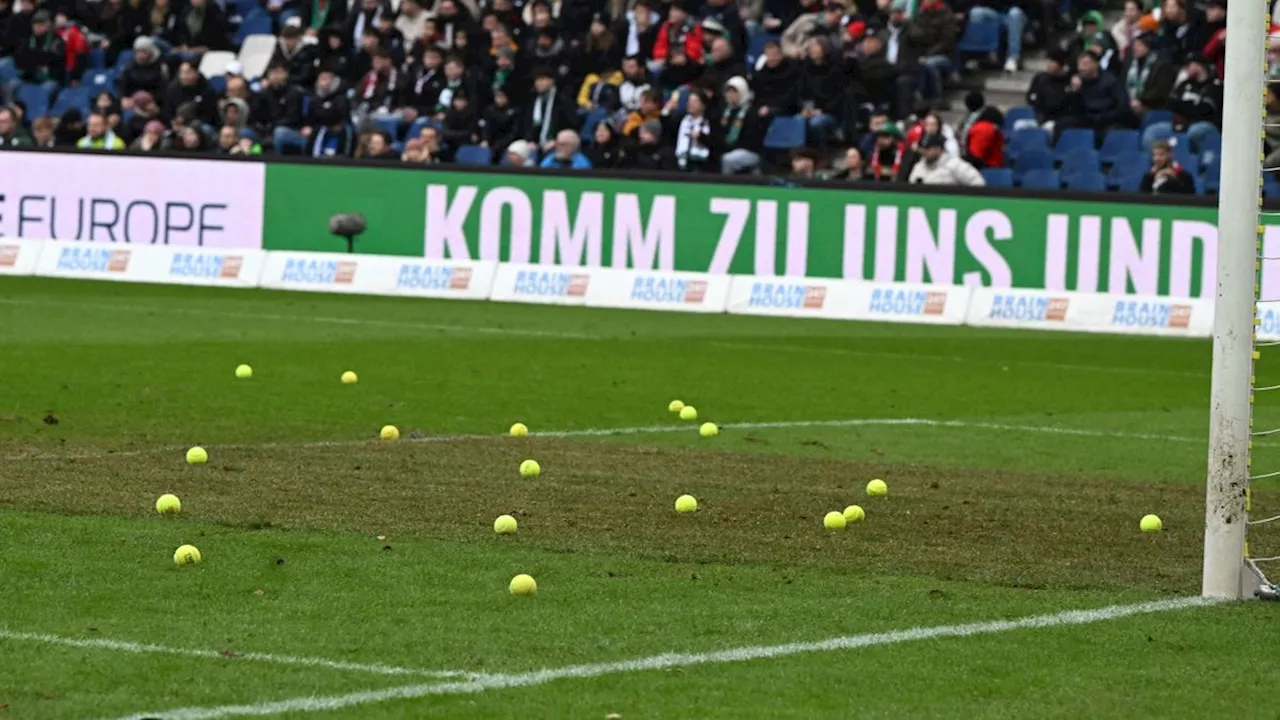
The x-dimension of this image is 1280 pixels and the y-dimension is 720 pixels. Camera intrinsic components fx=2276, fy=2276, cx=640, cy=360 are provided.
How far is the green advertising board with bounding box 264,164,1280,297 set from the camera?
82.6ft

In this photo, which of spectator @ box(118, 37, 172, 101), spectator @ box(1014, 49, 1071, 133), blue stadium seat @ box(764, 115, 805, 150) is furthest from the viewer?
spectator @ box(118, 37, 172, 101)

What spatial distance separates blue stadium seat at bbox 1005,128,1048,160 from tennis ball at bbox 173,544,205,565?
20.6 meters

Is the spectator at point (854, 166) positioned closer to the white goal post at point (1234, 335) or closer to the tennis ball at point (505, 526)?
the tennis ball at point (505, 526)

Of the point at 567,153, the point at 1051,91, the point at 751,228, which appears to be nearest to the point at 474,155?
the point at 567,153

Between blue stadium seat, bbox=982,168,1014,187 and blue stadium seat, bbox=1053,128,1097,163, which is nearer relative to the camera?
blue stadium seat, bbox=982,168,1014,187

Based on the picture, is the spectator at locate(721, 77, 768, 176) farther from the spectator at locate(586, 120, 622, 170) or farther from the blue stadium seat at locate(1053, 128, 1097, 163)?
the blue stadium seat at locate(1053, 128, 1097, 163)

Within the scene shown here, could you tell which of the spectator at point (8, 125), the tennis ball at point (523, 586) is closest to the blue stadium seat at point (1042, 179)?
the spectator at point (8, 125)

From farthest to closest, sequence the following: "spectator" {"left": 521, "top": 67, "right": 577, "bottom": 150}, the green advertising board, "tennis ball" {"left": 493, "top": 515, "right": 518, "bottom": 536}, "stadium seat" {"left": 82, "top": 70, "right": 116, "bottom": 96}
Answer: "stadium seat" {"left": 82, "top": 70, "right": 116, "bottom": 96} < "spectator" {"left": 521, "top": 67, "right": 577, "bottom": 150} < the green advertising board < "tennis ball" {"left": 493, "top": 515, "right": 518, "bottom": 536}

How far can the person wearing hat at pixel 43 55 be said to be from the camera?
36.9 m

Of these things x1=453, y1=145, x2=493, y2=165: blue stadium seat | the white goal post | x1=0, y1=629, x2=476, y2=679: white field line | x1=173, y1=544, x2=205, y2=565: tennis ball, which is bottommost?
x1=453, y1=145, x2=493, y2=165: blue stadium seat

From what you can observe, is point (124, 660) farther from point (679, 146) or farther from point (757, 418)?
point (679, 146)

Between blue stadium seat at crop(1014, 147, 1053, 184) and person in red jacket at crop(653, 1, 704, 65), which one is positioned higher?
person in red jacket at crop(653, 1, 704, 65)

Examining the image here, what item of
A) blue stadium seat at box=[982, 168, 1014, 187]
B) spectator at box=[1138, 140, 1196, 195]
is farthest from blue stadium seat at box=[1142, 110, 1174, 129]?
spectator at box=[1138, 140, 1196, 195]

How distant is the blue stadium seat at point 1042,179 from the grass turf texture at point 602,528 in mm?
6928
